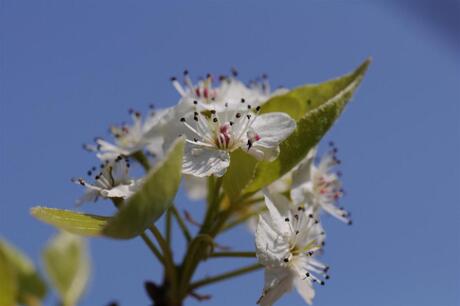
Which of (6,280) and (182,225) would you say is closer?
(6,280)

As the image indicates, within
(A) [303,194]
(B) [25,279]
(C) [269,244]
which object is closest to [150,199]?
(C) [269,244]

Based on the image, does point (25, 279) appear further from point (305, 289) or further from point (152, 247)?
point (305, 289)

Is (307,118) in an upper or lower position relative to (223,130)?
lower

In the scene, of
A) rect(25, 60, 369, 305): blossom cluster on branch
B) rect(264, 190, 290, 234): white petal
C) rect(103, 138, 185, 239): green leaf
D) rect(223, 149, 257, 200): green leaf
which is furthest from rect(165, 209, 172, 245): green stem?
rect(103, 138, 185, 239): green leaf

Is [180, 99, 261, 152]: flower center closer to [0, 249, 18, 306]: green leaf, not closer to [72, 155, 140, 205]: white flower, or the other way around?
[72, 155, 140, 205]: white flower

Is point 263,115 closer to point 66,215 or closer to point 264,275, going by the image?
point 264,275

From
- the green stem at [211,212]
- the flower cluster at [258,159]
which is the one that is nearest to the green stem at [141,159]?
the flower cluster at [258,159]

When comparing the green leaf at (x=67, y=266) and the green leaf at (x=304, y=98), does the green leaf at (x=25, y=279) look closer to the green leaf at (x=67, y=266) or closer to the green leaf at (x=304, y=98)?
the green leaf at (x=67, y=266)
